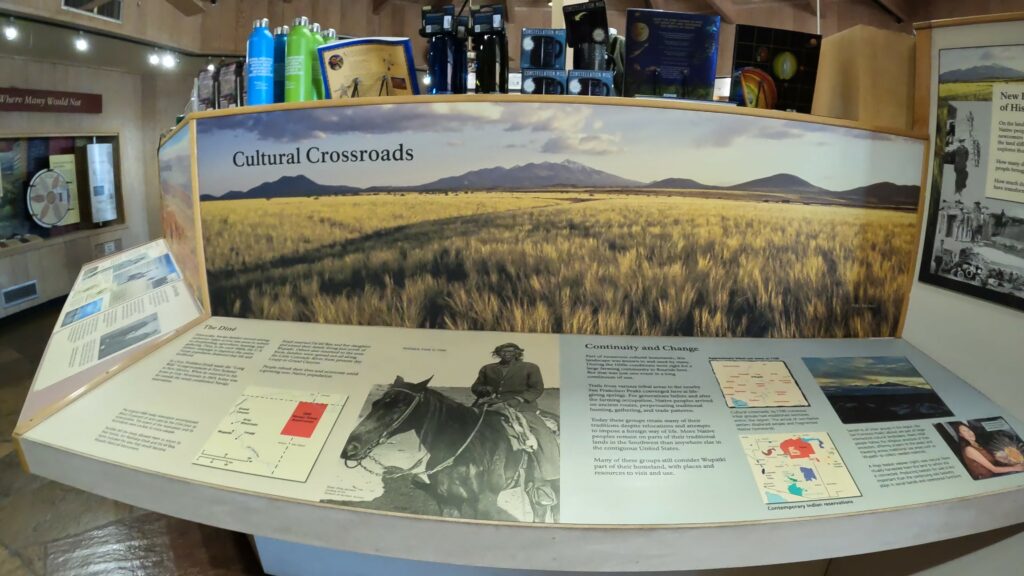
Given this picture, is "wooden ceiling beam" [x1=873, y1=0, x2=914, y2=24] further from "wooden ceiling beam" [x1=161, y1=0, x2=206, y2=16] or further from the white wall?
"wooden ceiling beam" [x1=161, y1=0, x2=206, y2=16]

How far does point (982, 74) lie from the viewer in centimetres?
141

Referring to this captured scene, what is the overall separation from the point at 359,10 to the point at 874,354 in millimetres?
5900

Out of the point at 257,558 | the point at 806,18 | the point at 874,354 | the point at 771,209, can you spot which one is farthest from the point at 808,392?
the point at 806,18

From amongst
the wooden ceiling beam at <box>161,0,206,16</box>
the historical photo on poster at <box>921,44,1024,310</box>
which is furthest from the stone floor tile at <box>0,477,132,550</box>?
the wooden ceiling beam at <box>161,0,206,16</box>

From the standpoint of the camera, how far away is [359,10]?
6012 millimetres

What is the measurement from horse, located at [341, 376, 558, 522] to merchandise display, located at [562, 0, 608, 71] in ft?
3.32

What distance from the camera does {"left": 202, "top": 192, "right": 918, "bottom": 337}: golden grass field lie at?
156 cm

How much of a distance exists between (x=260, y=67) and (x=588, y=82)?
101 centimetres

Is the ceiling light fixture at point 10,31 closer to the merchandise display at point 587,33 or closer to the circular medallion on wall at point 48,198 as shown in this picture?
the circular medallion on wall at point 48,198

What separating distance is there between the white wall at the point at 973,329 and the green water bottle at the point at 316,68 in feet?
5.61

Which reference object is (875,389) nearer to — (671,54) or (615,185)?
(615,185)

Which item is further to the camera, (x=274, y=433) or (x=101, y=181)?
(x=101, y=181)

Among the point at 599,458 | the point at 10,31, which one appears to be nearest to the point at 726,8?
the point at 599,458

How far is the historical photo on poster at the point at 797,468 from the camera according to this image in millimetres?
1183
